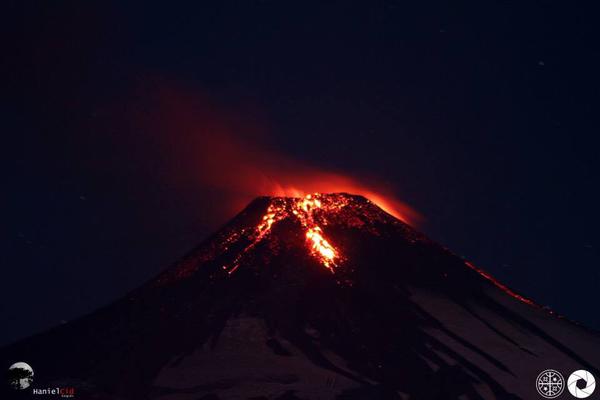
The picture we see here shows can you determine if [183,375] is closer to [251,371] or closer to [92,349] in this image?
[251,371]

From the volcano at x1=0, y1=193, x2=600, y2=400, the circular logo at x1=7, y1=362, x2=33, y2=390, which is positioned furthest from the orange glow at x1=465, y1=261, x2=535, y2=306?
the circular logo at x1=7, y1=362, x2=33, y2=390

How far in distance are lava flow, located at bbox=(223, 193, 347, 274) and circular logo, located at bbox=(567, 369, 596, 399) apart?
20473 mm

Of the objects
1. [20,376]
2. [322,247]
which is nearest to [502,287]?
[322,247]

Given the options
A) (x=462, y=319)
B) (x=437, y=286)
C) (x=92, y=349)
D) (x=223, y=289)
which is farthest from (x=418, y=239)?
(x=92, y=349)

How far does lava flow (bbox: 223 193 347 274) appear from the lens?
63.4 metres

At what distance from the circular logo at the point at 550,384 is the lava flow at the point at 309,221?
1953 centimetres

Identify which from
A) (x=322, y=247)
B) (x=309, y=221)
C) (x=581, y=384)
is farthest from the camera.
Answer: (x=309, y=221)

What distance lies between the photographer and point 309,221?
68.6 meters

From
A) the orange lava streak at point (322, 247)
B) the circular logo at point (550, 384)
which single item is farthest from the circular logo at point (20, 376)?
the circular logo at point (550, 384)

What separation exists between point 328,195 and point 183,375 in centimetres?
3100

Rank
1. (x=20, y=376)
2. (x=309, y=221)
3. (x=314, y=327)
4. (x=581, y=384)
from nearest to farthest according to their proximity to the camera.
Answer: (x=581, y=384) → (x=20, y=376) → (x=314, y=327) → (x=309, y=221)

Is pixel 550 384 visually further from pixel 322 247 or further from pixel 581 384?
pixel 322 247

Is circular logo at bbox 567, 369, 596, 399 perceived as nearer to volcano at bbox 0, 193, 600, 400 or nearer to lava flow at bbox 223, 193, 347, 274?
volcano at bbox 0, 193, 600, 400

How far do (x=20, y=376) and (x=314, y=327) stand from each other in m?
19.2
